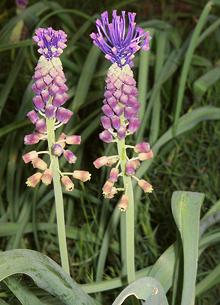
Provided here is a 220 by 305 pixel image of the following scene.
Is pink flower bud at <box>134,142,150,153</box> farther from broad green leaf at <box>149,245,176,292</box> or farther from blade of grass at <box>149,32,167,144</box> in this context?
blade of grass at <box>149,32,167,144</box>

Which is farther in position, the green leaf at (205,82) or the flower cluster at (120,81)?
the green leaf at (205,82)

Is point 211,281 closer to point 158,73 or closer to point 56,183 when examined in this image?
point 56,183

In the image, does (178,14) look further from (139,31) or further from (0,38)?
(139,31)

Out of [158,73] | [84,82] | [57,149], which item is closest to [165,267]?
[57,149]

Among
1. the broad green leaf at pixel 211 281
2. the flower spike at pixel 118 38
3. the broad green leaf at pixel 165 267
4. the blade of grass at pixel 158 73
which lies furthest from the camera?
the blade of grass at pixel 158 73

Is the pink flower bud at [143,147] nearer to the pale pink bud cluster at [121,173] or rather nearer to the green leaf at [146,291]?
the pale pink bud cluster at [121,173]

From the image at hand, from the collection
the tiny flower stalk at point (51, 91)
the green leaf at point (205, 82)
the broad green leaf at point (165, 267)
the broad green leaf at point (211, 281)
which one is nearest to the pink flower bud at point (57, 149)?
the tiny flower stalk at point (51, 91)

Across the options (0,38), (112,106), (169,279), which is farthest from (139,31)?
(0,38)
